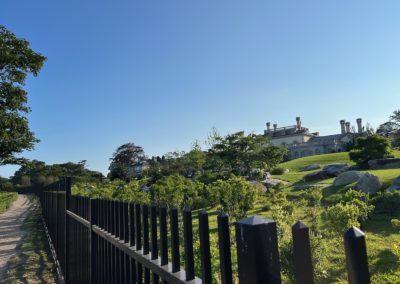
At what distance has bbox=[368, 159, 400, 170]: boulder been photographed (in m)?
21.2

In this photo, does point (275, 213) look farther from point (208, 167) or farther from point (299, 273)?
point (208, 167)

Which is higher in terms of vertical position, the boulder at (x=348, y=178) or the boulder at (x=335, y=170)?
the boulder at (x=335, y=170)

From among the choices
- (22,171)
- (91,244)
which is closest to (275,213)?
(91,244)

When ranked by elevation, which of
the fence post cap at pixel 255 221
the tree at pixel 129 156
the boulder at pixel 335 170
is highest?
the tree at pixel 129 156

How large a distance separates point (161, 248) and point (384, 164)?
22.3 m

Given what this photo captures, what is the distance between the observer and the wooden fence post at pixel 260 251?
3.26 feet

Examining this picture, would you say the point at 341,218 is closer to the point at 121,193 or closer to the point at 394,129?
the point at 121,193

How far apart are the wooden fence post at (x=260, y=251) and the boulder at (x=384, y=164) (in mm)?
22562

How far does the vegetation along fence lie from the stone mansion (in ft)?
204

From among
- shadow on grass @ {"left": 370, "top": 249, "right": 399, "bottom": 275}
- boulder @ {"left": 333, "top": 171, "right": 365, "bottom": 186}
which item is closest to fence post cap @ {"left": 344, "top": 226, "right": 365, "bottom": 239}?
shadow on grass @ {"left": 370, "top": 249, "right": 399, "bottom": 275}

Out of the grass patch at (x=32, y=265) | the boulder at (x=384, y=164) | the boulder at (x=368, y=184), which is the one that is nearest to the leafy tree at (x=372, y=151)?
the boulder at (x=384, y=164)

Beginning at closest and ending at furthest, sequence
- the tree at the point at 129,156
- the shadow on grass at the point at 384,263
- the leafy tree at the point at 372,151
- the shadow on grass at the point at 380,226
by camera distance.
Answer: the shadow on grass at the point at 384,263, the shadow on grass at the point at 380,226, the leafy tree at the point at 372,151, the tree at the point at 129,156

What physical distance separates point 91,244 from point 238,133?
24874mm

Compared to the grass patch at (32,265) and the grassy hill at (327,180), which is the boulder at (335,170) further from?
the grass patch at (32,265)
